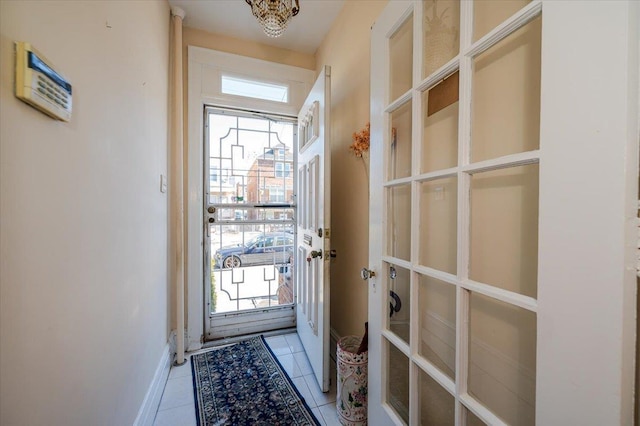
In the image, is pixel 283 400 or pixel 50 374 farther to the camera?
pixel 283 400

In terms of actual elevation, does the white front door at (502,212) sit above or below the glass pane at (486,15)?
below

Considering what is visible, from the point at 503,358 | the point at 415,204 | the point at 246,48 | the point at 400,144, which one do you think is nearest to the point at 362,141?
the point at 400,144

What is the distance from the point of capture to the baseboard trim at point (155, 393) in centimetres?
135

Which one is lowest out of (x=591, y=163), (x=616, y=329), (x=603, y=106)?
(x=616, y=329)

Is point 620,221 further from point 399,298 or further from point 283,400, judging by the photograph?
point 283,400

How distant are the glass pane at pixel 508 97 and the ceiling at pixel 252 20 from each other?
169cm

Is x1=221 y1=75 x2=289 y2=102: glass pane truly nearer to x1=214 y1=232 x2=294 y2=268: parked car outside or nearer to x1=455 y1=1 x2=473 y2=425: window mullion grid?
x1=214 y1=232 x2=294 y2=268: parked car outside

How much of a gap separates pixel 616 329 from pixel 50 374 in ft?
4.12

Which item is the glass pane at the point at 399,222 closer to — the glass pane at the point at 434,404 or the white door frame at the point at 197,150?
the glass pane at the point at 434,404

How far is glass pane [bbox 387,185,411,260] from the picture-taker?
1.05m

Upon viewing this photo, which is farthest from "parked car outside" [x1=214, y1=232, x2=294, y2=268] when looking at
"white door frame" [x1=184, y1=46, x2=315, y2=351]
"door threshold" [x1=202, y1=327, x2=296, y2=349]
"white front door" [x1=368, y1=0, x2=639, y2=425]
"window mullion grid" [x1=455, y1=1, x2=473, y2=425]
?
"window mullion grid" [x1=455, y1=1, x2=473, y2=425]

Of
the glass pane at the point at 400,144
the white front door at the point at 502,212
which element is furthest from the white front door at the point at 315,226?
the glass pane at the point at 400,144

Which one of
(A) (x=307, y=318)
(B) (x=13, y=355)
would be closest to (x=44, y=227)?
(B) (x=13, y=355)

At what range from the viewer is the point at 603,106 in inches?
18.4
